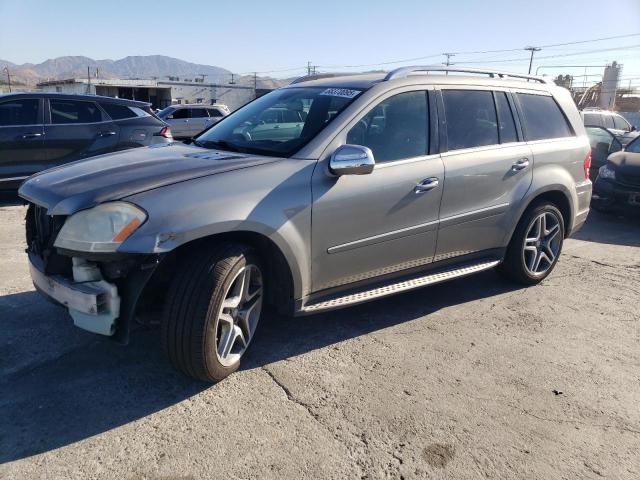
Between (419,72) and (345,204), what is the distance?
139 cm

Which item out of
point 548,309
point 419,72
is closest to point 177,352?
point 419,72

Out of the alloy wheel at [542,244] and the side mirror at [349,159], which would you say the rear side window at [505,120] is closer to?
the alloy wheel at [542,244]

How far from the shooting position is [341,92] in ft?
12.3

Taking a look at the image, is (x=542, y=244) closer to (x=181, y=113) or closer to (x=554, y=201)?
(x=554, y=201)

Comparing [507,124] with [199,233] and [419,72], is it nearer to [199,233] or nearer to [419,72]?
[419,72]

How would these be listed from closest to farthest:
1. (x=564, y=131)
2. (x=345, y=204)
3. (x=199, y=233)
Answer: (x=199, y=233)
(x=345, y=204)
(x=564, y=131)

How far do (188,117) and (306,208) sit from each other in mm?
17070

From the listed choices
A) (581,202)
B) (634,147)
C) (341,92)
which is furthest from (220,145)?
(634,147)

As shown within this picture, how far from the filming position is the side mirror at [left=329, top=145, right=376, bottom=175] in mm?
3203

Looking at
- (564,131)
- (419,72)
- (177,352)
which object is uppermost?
(419,72)

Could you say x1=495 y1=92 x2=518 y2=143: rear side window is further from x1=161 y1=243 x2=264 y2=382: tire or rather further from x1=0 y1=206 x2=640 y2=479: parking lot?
x1=161 y1=243 x2=264 y2=382: tire

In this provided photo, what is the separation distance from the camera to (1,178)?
294 inches

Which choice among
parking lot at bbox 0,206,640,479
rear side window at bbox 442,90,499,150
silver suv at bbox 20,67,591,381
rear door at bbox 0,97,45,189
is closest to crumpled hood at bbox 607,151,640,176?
silver suv at bbox 20,67,591,381

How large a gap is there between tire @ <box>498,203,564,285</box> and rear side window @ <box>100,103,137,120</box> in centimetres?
654
